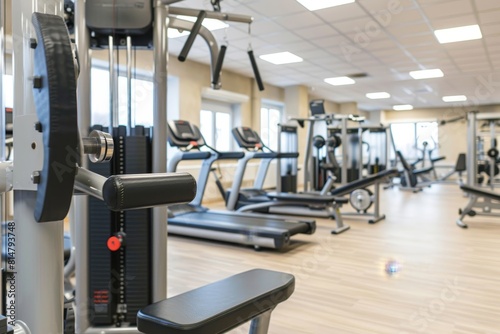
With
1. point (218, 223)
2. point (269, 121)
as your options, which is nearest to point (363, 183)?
point (218, 223)

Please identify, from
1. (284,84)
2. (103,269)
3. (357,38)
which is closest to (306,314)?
(103,269)

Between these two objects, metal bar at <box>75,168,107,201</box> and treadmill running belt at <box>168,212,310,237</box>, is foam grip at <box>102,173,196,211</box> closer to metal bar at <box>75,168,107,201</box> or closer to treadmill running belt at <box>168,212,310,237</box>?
metal bar at <box>75,168,107,201</box>

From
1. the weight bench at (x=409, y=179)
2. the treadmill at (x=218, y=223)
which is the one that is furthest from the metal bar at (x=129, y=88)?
the weight bench at (x=409, y=179)

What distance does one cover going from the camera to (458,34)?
18.0ft

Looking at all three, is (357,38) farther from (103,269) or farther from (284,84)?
(103,269)

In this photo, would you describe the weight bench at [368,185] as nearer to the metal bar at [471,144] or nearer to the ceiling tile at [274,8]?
the ceiling tile at [274,8]

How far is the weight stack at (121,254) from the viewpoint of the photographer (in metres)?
1.80

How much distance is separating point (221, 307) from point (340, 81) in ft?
28.5

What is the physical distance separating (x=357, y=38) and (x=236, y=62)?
243cm

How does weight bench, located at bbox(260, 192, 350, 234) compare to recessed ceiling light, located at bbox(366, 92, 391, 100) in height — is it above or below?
below

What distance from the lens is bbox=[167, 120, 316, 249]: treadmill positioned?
11.6 ft

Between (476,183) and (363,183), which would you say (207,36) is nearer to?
(363,183)

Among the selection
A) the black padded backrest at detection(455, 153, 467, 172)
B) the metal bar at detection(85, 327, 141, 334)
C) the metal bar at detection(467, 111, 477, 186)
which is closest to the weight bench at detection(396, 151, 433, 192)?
the black padded backrest at detection(455, 153, 467, 172)

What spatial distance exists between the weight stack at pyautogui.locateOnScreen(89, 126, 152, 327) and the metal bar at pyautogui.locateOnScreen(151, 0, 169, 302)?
4cm
